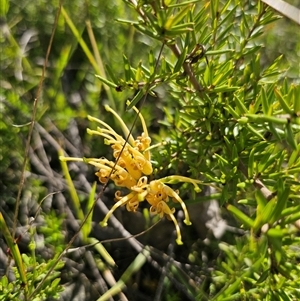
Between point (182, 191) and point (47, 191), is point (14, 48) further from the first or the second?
point (182, 191)

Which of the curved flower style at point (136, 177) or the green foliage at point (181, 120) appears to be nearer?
the green foliage at point (181, 120)

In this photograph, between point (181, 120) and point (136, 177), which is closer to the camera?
point (136, 177)

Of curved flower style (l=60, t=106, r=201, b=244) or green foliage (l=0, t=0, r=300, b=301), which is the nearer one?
green foliage (l=0, t=0, r=300, b=301)

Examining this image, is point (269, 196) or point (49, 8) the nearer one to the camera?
point (269, 196)

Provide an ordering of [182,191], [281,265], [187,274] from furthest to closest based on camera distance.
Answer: [187,274]
[182,191]
[281,265]

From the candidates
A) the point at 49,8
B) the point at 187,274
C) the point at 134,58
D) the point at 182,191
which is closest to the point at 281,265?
the point at 182,191

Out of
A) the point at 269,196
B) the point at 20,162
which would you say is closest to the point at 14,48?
the point at 20,162

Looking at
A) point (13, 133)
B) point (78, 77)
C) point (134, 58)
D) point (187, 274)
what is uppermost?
point (134, 58)

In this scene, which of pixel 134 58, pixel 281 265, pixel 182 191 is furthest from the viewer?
pixel 134 58

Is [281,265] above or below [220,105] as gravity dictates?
below
